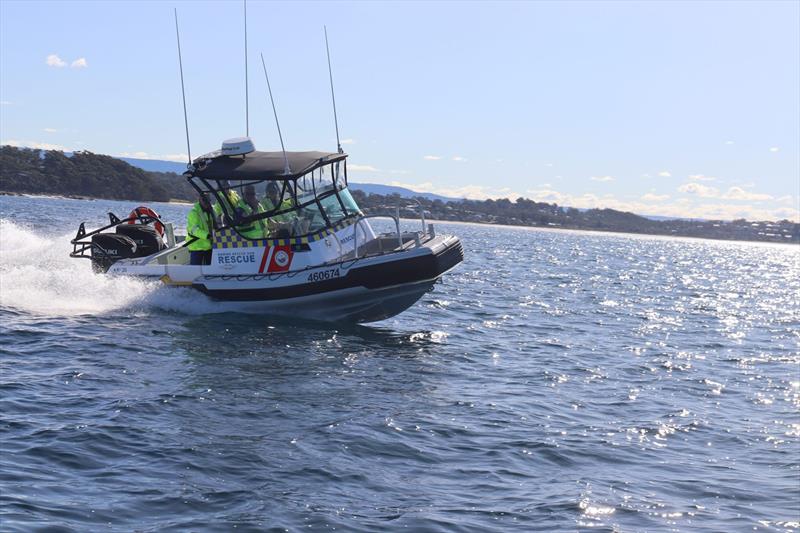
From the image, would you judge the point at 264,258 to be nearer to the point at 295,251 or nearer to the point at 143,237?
the point at 295,251

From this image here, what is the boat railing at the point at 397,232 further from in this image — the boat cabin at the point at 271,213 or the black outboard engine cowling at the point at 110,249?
the black outboard engine cowling at the point at 110,249

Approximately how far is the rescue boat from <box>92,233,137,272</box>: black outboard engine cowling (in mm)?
524

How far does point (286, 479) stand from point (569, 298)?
18.8m

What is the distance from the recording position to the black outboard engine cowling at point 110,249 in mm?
15805

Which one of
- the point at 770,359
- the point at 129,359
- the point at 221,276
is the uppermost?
the point at 221,276

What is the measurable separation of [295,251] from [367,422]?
5.93 metres

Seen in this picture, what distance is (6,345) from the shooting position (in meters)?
11.8

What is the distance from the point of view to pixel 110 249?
15844mm

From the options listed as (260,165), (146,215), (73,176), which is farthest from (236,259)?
(73,176)

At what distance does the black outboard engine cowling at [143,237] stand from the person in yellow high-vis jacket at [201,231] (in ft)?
4.67

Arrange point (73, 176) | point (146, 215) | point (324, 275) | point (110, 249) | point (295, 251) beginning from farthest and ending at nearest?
point (73, 176) < point (146, 215) < point (110, 249) < point (295, 251) < point (324, 275)

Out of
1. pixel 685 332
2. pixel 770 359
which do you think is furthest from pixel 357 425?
pixel 685 332

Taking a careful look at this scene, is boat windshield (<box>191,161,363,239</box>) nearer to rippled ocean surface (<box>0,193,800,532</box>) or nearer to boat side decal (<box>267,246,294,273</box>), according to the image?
boat side decal (<box>267,246,294,273</box>)

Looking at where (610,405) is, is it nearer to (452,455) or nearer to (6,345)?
(452,455)
